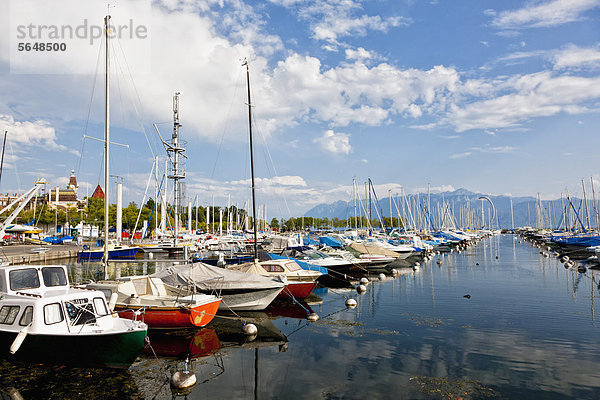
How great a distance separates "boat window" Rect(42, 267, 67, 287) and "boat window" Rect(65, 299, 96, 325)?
3536mm

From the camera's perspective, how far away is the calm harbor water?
1155 centimetres

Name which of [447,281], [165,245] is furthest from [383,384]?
[165,245]

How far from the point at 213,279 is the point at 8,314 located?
9.27 meters

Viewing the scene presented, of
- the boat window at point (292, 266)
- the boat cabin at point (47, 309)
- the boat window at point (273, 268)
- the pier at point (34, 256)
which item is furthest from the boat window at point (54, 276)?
the pier at point (34, 256)

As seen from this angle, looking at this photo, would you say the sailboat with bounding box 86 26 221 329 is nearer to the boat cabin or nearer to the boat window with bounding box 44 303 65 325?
the boat cabin

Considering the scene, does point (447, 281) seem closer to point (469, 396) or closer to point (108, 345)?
point (469, 396)

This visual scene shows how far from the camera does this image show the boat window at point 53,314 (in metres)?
12.9

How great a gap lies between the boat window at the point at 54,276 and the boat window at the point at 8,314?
2.15 metres

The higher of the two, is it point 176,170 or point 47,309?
point 176,170

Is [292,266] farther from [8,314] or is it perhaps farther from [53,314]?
[8,314]

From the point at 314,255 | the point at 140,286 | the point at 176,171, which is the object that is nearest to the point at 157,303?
the point at 140,286

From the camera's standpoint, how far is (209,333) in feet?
58.4

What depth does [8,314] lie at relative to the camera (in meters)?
13.6

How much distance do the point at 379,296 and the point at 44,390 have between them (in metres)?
21.0
